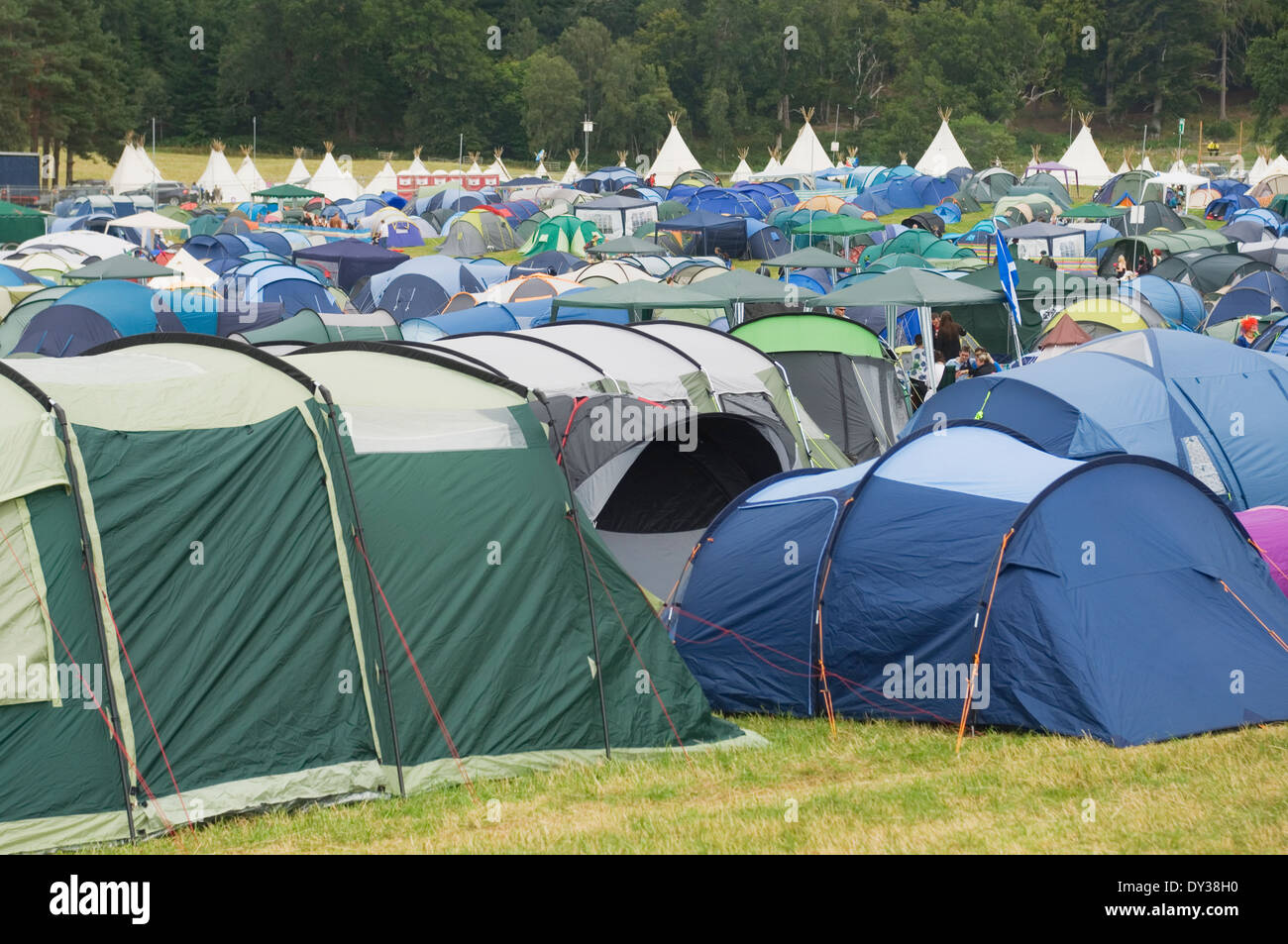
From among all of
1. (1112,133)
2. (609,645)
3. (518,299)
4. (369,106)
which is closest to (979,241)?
(518,299)

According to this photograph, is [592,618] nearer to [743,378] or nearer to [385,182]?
[743,378]

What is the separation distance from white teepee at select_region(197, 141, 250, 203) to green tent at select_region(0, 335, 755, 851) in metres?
54.5

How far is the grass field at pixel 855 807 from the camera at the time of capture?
5.81m

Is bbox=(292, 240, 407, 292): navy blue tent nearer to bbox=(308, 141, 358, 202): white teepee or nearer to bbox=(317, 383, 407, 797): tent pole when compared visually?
bbox=(317, 383, 407, 797): tent pole

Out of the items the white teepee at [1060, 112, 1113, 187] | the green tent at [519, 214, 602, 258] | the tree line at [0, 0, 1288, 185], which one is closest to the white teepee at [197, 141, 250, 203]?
the tree line at [0, 0, 1288, 185]

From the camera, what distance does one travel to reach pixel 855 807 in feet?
20.7

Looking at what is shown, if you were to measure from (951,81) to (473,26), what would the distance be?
2920 centimetres

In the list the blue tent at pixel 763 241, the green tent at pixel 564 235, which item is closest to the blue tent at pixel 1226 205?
the blue tent at pixel 763 241

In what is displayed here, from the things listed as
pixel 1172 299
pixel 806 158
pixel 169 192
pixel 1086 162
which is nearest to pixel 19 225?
pixel 169 192

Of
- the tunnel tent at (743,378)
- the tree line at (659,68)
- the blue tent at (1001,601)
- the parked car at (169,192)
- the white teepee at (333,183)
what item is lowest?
the blue tent at (1001,601)

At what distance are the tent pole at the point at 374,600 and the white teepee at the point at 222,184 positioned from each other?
55.2 metres

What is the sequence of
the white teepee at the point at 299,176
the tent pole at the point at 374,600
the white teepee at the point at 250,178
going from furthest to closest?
the white teepee at the point at 299,176
the white teepee at the point at 250,178
the tent pole at the point at 374,600

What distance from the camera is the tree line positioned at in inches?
3219

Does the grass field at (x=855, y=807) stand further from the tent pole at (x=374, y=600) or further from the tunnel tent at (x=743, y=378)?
the tunnel tent at (x=743, y=378)
